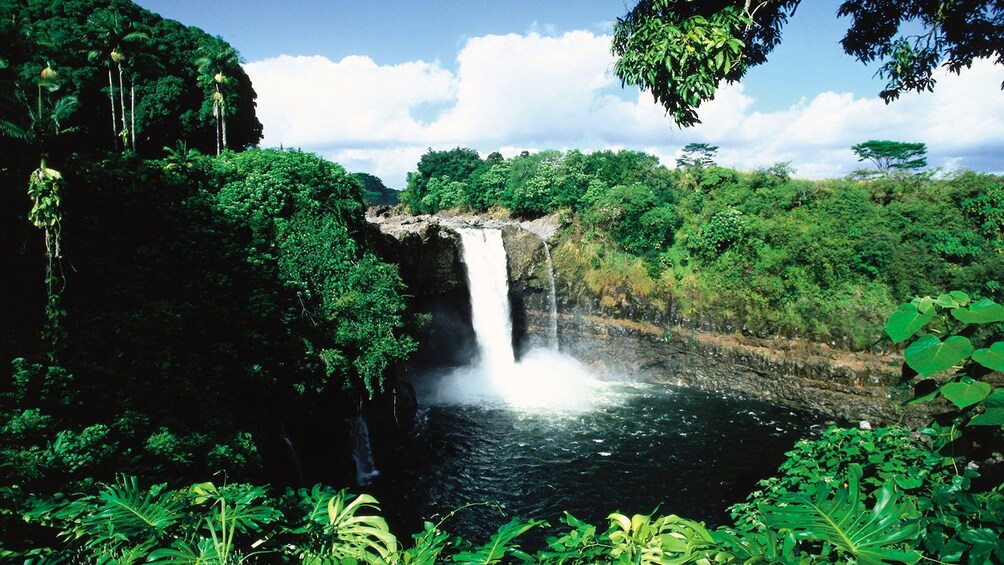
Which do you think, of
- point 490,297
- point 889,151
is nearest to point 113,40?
point 490,297

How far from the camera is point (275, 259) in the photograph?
11.0 meters

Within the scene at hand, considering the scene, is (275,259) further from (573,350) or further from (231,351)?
(573,350)

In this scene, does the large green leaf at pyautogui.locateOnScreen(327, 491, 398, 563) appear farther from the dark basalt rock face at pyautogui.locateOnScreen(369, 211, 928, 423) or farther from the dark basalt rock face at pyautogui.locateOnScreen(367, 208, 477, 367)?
the dark basalt rock face at pyautogui.locateOnScreen(369, 211, 928, 423)

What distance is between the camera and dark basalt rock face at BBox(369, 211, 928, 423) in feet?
52.6

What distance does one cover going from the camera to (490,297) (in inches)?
818

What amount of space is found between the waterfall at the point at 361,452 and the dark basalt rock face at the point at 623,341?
6.63m

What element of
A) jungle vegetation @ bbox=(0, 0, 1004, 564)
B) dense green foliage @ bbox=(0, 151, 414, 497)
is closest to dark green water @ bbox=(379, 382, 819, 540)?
jungle vegetation @ bbox=(0, 0, 1004, 564)

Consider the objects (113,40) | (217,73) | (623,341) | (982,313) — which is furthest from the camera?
(217,73)

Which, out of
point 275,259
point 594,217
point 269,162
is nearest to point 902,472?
point 275,259

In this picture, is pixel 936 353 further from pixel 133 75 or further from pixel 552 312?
pixel 133 75

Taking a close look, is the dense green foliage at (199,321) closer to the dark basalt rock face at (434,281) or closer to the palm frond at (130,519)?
the palm frond at (130,519)

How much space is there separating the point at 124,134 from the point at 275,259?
403 inches

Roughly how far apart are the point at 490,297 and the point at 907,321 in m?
18.8

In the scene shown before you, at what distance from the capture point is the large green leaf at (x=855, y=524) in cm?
170
